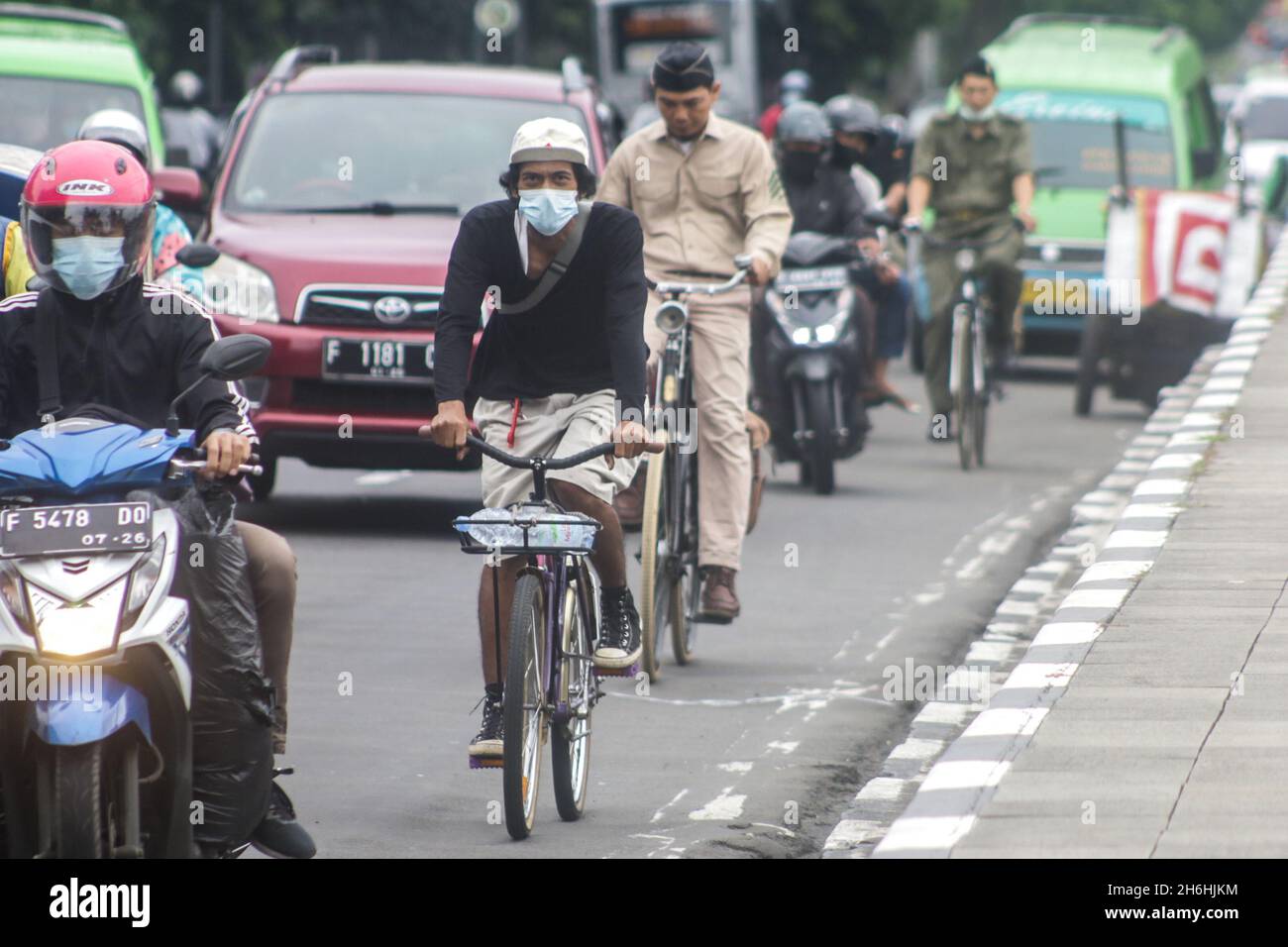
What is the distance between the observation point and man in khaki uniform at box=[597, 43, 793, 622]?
1005cm

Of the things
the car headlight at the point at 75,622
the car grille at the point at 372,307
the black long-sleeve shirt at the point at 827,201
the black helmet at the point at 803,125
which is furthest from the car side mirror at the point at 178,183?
the car headlight at the point at 75,622

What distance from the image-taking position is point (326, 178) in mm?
13734

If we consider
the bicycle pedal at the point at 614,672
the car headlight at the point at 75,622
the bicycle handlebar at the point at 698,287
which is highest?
the bicycle handlebar at the point at 698,287

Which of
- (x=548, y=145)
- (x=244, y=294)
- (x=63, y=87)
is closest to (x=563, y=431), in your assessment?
(x=548, y=145)

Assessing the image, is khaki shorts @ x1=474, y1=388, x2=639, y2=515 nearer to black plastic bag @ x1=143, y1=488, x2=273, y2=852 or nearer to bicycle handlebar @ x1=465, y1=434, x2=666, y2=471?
bicycle handlebar @ x1=465, y1=434, x2=666, y2=471

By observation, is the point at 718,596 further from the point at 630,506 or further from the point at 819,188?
the point at 819,188

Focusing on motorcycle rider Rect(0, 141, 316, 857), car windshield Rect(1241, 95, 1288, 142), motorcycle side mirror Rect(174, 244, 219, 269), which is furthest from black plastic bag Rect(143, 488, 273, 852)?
car windshield Rect(1241, 95, 1288, 142)

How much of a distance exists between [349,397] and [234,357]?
22.7 feet

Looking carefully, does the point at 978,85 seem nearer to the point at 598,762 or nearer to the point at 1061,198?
the point at 1061,198

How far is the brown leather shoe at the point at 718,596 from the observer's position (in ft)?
33.1

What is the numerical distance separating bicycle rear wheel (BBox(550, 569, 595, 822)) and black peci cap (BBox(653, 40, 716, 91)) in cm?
305

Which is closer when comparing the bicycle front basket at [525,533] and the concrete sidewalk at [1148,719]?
the concrete sidewalk at [1148,719]

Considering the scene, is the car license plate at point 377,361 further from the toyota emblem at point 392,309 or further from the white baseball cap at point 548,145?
the white baseball cap at point 548,145

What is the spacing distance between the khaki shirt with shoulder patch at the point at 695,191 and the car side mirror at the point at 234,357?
178 inches
